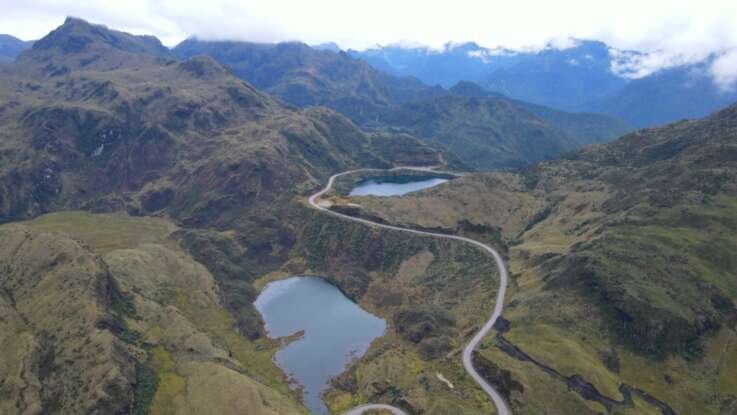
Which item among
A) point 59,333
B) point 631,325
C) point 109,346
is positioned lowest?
point 109,346

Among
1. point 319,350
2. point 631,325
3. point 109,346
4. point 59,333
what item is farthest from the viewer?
point 319,350

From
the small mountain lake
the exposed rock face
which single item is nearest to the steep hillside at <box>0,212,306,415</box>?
the exposed rock face

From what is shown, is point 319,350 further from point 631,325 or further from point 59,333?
point 631,325

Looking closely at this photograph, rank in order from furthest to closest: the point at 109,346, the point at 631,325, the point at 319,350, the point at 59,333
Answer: the point at 319,350
the point at 631,325
the point at 59,333
the point at 109,346

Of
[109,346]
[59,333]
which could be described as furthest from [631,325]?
[59,333]

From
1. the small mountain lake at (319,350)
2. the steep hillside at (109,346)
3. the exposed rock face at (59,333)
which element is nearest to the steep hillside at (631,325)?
the small mountain lake at (319,350)

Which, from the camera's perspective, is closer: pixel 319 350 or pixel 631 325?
pixel 631 325

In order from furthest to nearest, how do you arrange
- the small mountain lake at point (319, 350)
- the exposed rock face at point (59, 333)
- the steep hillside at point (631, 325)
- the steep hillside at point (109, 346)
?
the small mountain lake at point (319, 350)
the steep hillside at point (631, 325)
the steep hillside at point (109, 346)
the exposed rock face at point (59, 333)

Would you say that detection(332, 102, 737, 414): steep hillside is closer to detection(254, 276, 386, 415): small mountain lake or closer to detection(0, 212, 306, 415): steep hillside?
detection(254, 276, 386, 415): small mountain lake

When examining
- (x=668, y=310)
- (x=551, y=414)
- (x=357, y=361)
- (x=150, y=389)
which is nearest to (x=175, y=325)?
(x=150, y=389)

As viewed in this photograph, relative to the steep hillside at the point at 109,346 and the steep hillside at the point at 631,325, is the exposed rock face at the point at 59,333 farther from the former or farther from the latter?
the steep hillside at the point at 631,325

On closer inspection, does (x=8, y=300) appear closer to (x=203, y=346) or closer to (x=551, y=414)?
(x=203, y=346)
